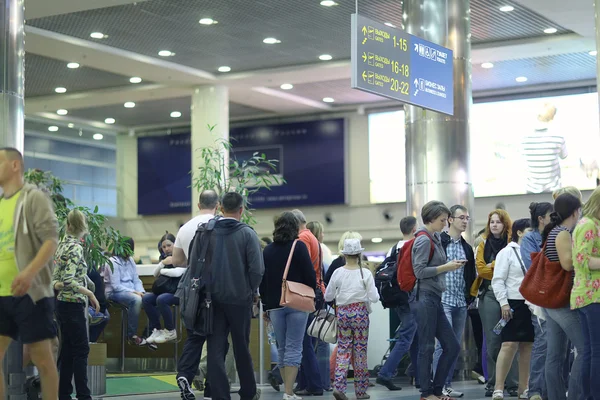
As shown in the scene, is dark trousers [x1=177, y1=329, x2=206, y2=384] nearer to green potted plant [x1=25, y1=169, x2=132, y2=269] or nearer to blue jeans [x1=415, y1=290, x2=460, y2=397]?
green potted plant [x1=25, y1=169, x2=132, y2=269]

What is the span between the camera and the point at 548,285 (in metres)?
6.20

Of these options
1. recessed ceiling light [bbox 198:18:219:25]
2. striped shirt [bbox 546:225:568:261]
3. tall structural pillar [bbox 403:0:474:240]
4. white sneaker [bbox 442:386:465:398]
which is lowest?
white sneaker [bbox 442:386:465:398]

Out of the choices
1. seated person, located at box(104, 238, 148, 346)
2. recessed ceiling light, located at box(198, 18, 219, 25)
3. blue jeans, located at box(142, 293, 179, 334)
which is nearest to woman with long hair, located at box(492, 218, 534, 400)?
blue jeans, located at box(142, 293, 179, 334)

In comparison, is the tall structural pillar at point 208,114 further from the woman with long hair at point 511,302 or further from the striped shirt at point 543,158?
the woman with long hair at point 511,302

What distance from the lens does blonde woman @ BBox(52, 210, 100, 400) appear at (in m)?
7.18

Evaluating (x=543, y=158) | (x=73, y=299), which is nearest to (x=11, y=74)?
(x=73, y=299)

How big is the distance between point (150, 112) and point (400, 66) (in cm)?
1485

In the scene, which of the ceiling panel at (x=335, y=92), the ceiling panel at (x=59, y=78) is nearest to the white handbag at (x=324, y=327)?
the ceiling panel at (x=59, y=78)

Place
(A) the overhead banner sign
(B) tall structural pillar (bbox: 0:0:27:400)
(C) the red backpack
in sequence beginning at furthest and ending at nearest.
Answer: (A) the overhead banner sign → (B) tall structural pillar (bbox: 0:0:27:400) → (C) the red backpack

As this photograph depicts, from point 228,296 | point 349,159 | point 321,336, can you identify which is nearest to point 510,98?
point 349,159

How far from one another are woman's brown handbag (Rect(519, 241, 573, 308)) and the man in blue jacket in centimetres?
187

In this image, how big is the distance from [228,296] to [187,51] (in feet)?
40.2

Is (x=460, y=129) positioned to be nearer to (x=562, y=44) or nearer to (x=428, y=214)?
(x=428, y=214)

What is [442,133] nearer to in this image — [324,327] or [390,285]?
[390,285]
